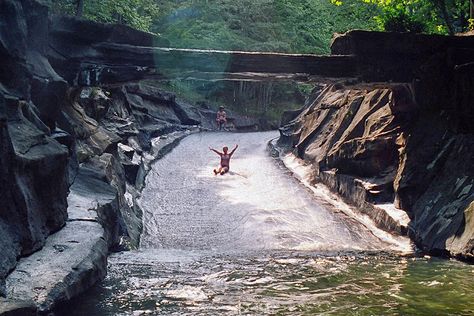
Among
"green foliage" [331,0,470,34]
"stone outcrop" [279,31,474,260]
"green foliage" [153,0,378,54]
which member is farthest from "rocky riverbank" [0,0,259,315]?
"green foliage" [153,0,378,54]

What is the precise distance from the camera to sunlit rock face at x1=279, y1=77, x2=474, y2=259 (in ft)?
32.9

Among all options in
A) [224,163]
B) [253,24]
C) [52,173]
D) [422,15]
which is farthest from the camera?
[253,24]

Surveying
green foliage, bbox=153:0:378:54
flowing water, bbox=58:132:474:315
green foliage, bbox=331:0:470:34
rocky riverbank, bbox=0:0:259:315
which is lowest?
flowing water, bbox=58:132:474:315

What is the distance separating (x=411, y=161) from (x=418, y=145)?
40 centimetres

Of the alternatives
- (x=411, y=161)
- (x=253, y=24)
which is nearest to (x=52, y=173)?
(x=411, y=161)

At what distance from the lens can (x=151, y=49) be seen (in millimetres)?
11930

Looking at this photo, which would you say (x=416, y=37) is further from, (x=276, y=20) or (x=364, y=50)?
(x=276, y=20)

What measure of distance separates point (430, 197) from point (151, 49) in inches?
262

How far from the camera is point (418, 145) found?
1200cm

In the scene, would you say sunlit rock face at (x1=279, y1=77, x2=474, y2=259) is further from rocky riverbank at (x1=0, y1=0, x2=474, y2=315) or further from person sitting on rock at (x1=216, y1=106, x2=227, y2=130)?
person sitting on rock at (x1=216, y1=106, x2=227, y2=130)

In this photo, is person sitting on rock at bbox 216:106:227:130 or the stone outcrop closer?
the stone outcrop

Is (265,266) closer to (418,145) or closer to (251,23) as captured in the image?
(418,145)

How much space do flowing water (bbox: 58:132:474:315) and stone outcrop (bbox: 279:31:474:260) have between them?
0.64 meters

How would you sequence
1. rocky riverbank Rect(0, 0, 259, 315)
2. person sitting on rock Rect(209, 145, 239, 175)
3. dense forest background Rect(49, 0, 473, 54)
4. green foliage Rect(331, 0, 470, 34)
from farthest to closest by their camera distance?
dense forest background Rect(49, 0, 473, 54)
person sitting on rock Rect(209, 145, 239, 175)
green foliage Rect(331, 0, 470, 34)
rocky riverbank Rect(0, 0, 259, 315)
